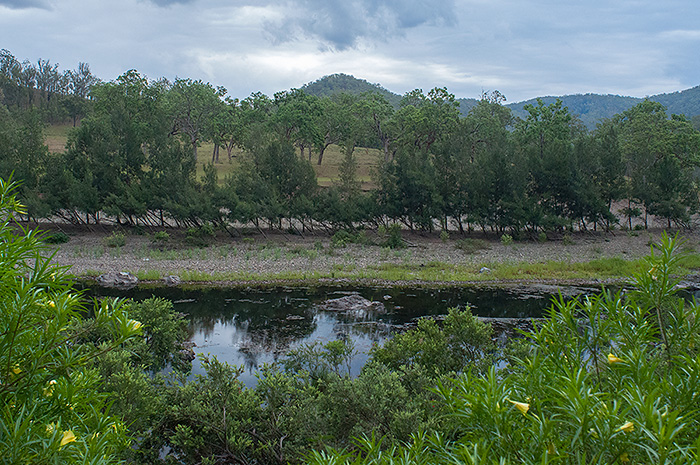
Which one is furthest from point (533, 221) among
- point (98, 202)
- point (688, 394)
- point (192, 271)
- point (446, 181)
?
point (688, 394)

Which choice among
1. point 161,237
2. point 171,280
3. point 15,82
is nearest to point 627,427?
point 171,280

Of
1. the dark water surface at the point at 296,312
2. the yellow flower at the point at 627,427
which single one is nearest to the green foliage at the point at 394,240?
the dark water surface at the point at 296,312

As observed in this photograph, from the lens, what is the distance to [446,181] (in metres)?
30.9

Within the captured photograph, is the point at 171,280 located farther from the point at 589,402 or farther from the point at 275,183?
the point at 589,402

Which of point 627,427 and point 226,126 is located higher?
point 226,126

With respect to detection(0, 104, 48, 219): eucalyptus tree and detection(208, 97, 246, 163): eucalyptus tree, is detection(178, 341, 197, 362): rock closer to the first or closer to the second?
detection(0, 104, 48, 219): eucalyptus tree

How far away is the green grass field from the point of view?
4781cm

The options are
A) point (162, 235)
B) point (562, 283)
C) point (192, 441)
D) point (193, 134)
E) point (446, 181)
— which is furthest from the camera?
point (193, 134)

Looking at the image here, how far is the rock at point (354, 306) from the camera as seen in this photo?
676 inches

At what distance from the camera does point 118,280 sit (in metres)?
20.0

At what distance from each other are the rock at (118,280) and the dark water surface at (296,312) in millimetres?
517

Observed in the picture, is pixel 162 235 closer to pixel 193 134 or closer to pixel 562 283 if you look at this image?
pixel 562 283

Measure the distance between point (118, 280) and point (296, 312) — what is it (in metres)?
7.52

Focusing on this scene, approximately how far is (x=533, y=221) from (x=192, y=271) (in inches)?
717
